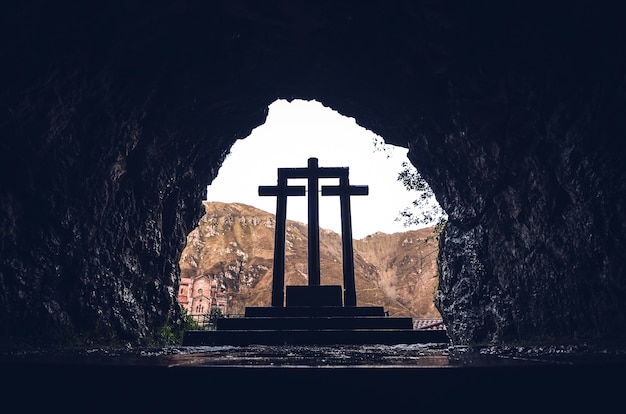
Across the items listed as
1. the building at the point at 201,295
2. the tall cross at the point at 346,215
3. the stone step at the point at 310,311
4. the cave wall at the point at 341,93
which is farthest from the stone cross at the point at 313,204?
the building at the point at 201,295

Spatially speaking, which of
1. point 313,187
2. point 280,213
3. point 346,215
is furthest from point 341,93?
point 280,213

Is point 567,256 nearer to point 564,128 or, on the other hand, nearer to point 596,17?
point 564,128

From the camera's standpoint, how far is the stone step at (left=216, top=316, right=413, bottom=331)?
9.17m

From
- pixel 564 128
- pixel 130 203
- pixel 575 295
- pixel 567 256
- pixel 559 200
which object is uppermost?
pixel 564 128

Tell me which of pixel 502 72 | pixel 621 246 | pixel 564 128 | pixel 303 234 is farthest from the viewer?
pixel 303 234

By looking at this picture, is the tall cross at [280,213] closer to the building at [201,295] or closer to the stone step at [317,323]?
the stone step at [317,323]

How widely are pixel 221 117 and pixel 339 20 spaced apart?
489cm

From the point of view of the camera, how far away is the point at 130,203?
907 centimetres

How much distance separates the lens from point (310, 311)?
33.6 ft

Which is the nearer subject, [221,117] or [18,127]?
[18,127]

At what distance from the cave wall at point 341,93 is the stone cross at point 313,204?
11.5ft

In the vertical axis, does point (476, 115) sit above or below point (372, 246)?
below

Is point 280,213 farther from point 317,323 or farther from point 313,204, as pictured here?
point 317,323

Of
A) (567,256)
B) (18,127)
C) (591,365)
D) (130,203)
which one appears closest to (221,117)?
(130,203)
